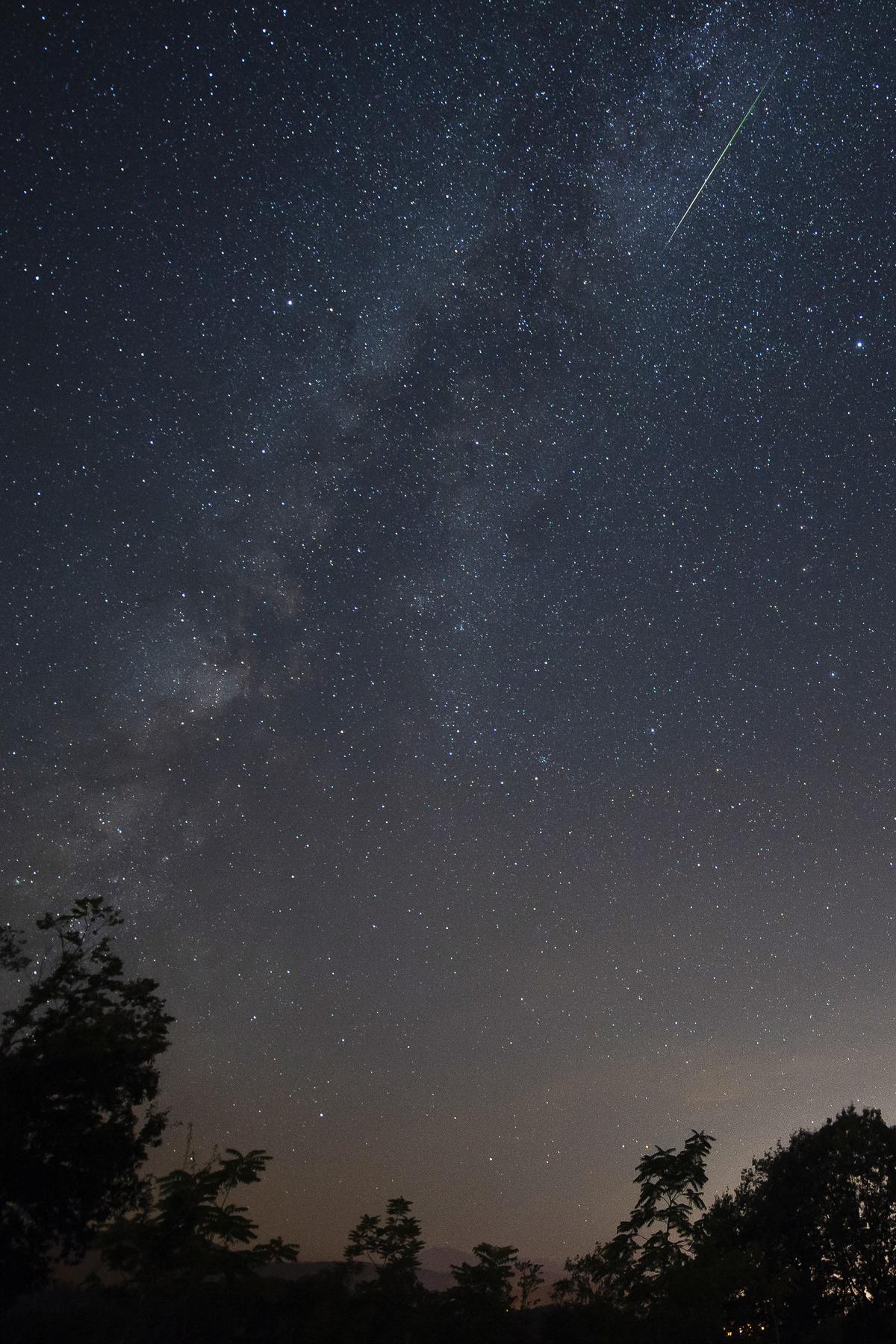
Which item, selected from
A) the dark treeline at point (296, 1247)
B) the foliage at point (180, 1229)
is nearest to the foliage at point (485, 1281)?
the dark treeline at point (296, 1247)

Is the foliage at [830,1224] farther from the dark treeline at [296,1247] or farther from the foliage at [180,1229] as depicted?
the foliage at [180,1229]

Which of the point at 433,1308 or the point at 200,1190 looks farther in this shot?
the point at 433,1308

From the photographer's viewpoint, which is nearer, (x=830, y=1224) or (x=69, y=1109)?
(x=69, y=1109)

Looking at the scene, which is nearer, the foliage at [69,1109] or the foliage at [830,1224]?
the foliage at [69,1109]

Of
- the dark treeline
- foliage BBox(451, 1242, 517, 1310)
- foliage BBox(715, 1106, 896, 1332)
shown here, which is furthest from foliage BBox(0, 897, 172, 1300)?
foliage BBox(715, 1106, 896, 1332)

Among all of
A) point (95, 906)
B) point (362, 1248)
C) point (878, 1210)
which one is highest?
point (95, 906)

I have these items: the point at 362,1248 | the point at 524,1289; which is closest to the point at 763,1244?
the point at 524,1289

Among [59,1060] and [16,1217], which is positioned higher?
[59,1060]

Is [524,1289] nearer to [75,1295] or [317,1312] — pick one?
[317,1312]

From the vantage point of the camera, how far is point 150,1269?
21.5 m

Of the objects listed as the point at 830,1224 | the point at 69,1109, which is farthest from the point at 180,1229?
the point at 830,1224

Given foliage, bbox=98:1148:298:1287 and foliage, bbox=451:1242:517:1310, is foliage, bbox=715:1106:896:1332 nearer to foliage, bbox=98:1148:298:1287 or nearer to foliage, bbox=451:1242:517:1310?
foliage, bbox=451:1242:517:1310

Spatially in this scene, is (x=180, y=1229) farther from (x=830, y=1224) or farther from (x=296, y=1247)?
(x=830, y=1224)

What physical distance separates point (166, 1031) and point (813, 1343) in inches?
1043
